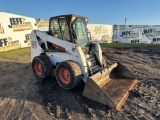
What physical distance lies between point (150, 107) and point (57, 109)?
2.61 m

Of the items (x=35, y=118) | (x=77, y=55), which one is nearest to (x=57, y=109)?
(x=35, y=118)

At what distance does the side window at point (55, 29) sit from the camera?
6031 mm

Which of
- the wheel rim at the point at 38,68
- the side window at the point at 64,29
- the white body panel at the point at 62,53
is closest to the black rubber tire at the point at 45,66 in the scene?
the white body panel at the point at 62,53

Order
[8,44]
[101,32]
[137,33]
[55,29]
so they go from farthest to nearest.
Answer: [137,33] → [101,32] → [8,44] → [55,29]

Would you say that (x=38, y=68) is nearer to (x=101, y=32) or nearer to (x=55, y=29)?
(x=55, y=29)

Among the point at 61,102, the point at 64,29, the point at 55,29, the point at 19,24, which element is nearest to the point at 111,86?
the point at 61,102

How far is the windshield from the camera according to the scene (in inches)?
231

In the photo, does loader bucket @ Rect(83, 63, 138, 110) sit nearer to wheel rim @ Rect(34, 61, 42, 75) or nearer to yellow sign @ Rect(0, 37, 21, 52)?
wheel rim @ Rect(34, 61, 42, 75)

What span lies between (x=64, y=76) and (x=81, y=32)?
1.77m

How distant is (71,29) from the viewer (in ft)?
18.5

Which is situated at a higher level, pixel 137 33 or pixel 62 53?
pixel 137 33

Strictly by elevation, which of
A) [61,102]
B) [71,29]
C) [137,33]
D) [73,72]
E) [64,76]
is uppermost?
[71,29]

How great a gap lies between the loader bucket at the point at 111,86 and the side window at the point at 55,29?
210cm

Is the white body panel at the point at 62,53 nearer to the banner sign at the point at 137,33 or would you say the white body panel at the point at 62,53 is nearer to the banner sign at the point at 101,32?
the banner sign at the point at 101,32
